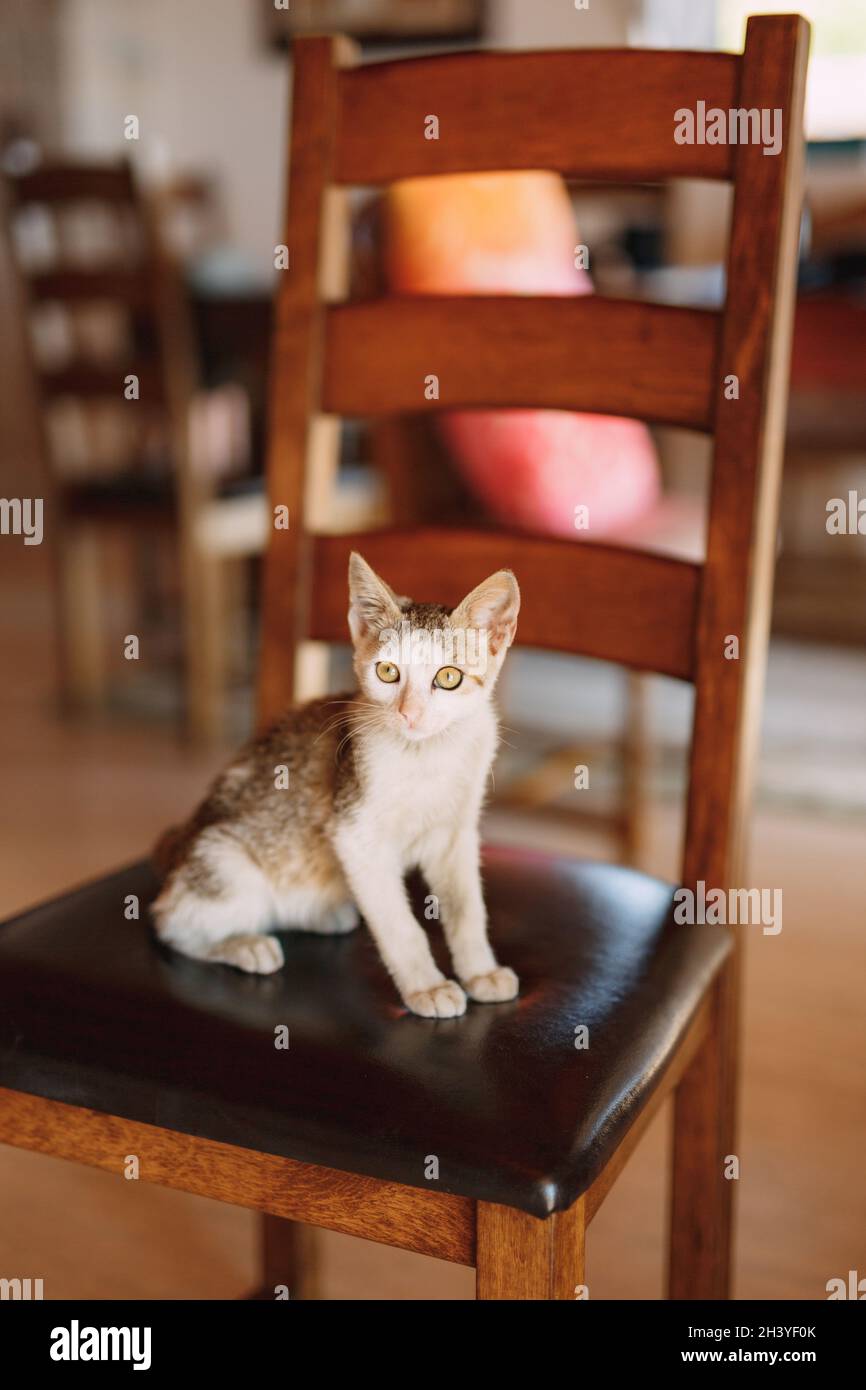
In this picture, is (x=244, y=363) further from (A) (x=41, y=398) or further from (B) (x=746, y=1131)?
(B) (x=746, y=1131)

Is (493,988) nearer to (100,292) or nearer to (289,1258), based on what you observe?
(289,1258)

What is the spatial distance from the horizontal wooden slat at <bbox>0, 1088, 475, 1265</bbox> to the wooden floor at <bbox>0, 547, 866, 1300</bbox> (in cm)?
53

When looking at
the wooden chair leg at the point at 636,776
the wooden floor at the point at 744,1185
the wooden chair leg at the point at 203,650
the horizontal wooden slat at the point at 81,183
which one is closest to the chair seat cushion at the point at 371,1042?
the wooden floor at the point at 744,1185

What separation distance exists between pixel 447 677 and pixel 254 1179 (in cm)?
29


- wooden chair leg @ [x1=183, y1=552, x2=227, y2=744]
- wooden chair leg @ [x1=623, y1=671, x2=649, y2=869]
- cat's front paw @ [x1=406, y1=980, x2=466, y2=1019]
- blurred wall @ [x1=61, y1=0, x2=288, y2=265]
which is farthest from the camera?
blurred wall @ [x1=61, y1=0, x2=288, y2=265]

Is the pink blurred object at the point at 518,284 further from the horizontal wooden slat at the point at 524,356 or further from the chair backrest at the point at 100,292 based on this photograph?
the chair backrest at the point at 100,292

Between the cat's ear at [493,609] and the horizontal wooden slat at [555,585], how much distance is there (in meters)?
0.24

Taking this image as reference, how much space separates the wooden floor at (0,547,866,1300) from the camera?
1.22 metres

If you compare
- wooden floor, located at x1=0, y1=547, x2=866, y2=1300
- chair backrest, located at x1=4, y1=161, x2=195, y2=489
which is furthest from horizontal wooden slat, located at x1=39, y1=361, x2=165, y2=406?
wooden floor, located at x1=0, y1=547, x2=866, y2=1300

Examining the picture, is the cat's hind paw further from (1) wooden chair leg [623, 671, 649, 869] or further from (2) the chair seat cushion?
(1) wooden chair leg [623, 671, 649, 869]

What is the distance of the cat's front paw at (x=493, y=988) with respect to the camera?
77 centimetres

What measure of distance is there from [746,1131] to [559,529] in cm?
79

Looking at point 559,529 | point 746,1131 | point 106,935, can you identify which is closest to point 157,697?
point 559,529

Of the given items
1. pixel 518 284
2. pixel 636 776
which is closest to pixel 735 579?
pixel 518 284
